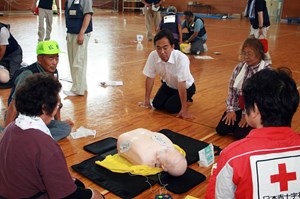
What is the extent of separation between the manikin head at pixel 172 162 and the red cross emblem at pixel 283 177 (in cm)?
114

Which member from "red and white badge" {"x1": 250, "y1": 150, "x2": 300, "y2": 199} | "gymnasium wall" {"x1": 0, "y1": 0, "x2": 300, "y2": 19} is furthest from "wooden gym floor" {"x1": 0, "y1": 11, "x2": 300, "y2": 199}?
"gymnasium wall" {"x1": 0, "y1": 0, "x2": 300, "y2": 19}

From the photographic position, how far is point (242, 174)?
1.19m

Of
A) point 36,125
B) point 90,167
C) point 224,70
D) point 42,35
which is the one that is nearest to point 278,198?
point 36,125

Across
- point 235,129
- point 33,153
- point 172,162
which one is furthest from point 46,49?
point 235,129

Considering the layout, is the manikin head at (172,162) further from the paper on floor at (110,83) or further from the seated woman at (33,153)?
the paper on floor at (110,83)

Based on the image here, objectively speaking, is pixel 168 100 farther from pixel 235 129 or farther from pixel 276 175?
pixel 276 175

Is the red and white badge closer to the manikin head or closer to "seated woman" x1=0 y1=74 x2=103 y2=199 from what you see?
"seated woman" x1=0 y1=74 x2=103 y2=199

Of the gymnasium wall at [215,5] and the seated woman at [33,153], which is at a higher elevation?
the gymnasium wall at [215,5]

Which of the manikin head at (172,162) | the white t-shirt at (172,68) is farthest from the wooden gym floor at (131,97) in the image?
the white t-shirt at (172,68)

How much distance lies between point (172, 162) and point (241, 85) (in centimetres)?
106

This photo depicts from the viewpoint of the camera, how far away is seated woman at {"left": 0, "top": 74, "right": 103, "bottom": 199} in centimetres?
138

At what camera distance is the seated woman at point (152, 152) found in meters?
2.33

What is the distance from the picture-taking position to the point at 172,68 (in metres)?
3.51

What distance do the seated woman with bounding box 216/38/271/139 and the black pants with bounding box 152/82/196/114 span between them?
624mm
